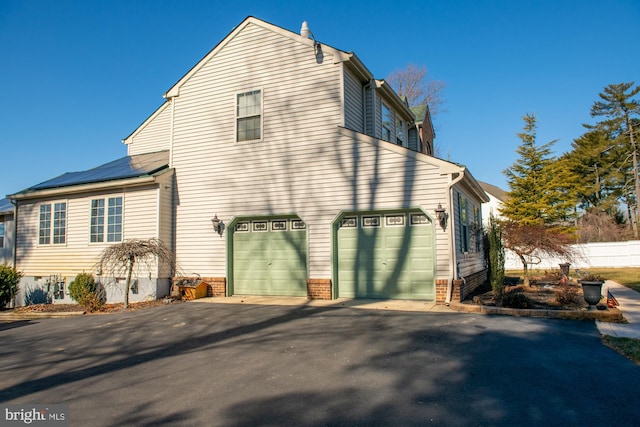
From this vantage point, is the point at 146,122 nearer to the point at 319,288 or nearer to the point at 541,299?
the point at 319,288

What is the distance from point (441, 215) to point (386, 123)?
5.82 m

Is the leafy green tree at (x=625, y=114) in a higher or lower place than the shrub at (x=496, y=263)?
higher

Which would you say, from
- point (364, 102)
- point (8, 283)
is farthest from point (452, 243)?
point (8, 283)

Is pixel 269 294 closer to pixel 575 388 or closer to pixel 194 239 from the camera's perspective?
pixel 194 239

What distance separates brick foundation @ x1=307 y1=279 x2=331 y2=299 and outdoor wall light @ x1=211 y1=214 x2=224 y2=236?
11.3 feet

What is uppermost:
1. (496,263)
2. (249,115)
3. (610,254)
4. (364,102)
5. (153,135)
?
(153,135)

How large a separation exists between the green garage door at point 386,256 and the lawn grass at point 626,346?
4.47 meters

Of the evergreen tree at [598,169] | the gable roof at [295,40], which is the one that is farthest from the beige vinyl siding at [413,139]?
the evergreen tree at [598,169]

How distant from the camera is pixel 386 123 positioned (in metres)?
15.1

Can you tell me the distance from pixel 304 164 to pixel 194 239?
15.0 feet

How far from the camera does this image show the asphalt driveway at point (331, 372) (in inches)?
165

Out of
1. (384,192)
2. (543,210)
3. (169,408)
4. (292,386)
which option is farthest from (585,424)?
(543,210)

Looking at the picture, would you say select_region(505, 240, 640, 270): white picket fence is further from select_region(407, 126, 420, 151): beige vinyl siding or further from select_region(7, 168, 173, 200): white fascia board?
select_region(7, 168, 173, 200): white fascia board

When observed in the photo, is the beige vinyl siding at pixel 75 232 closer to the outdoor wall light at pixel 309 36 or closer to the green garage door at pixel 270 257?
the green garage door at pixel 270 257
